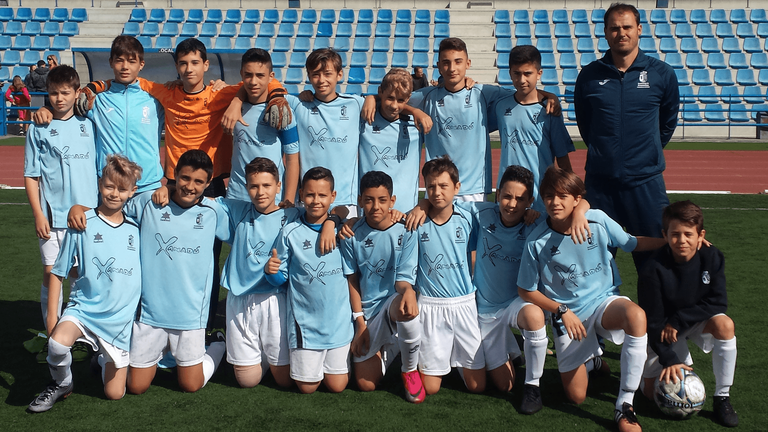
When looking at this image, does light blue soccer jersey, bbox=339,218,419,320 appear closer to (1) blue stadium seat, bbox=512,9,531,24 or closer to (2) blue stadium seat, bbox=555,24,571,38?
(2) blue stadium seat, bbox=555,24,571,38

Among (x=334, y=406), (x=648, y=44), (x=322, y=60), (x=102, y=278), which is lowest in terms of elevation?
(x=334, y=406)

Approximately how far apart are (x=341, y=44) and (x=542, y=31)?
5.97 metres

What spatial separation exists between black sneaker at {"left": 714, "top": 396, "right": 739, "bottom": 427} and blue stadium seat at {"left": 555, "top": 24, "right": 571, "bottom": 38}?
1882 cm

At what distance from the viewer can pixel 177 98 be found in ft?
14.5

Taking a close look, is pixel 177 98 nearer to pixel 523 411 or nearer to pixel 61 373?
pixel 61 373

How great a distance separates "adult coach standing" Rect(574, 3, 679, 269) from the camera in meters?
3.98

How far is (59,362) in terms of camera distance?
11.3ft

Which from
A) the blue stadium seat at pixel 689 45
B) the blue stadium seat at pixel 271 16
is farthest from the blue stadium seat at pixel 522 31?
the blue stadium seat at pixel 271 16

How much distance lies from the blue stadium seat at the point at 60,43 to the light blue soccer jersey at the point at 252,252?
19643 mm

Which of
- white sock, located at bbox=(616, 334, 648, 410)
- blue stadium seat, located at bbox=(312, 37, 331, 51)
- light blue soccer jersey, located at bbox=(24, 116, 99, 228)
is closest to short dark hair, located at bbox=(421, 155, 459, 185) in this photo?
white sock, located at bbox=(616, 334, 648, 410)

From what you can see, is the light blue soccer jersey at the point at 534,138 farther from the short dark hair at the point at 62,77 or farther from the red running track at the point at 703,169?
the red running track at the point at 703,169

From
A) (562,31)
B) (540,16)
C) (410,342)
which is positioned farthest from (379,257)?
(540,16)

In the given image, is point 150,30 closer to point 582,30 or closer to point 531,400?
point 582,30

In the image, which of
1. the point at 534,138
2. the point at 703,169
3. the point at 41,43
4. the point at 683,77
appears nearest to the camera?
the point at 534,138
